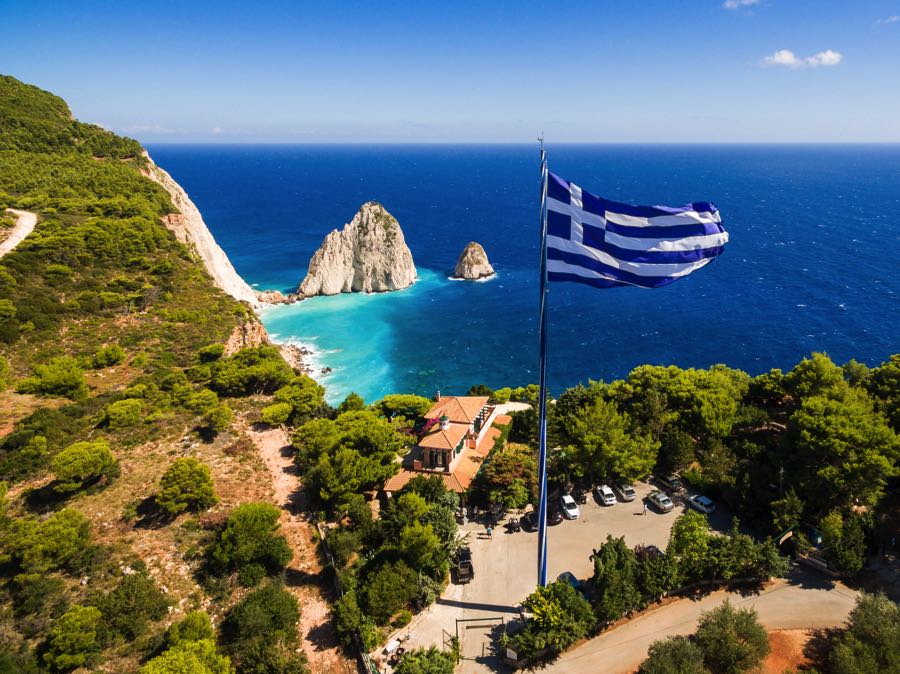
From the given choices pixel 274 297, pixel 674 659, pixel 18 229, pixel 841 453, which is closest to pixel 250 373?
pixel 18 229

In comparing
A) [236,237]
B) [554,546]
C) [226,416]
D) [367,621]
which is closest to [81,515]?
[226,416]

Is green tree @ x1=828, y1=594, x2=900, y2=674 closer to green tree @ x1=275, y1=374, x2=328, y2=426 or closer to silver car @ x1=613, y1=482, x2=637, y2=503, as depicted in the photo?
silver car @ x1=613, y1=482, x2=637, y2=503

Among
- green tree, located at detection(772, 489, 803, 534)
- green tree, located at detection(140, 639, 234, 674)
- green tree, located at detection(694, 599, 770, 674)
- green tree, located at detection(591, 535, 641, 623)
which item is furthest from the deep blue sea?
green tree, located at detection(694, 599, 770, 674)

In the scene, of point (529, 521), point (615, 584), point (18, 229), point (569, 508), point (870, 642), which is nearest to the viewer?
point (870, 642)

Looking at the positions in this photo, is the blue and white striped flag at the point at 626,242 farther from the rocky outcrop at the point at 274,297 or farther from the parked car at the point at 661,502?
the rocky outcrop at the point at 274,297

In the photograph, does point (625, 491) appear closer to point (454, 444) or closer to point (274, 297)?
point (454, 444)

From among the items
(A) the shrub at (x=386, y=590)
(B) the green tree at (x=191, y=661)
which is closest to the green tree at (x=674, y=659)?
(A) the shrub at (x=386, y=590)
